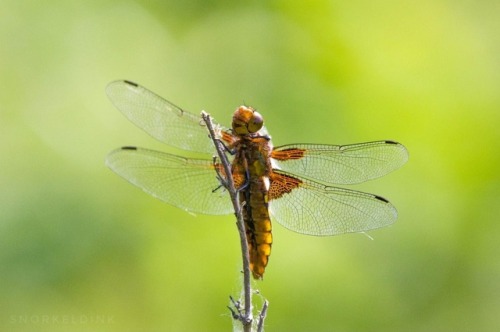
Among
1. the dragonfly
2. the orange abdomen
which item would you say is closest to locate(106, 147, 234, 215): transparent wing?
the dragonfly

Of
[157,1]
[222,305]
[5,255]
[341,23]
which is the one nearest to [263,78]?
[341,23]

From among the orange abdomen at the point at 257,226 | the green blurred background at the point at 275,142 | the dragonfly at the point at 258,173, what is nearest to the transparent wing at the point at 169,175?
the dragonfly at the point at 258,173

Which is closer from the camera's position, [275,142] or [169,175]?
[169,175]

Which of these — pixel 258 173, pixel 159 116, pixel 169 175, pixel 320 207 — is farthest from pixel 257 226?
pixel 159 116

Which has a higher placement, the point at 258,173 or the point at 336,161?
the point at 336,161

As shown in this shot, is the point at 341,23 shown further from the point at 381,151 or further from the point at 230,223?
the point at 381,151

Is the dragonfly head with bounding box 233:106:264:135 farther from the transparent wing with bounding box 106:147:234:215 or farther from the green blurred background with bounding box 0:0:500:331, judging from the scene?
the green blurred background with bounding box 0:0:500:331

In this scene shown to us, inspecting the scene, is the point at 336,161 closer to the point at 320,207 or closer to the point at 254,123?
the point at 320,207
